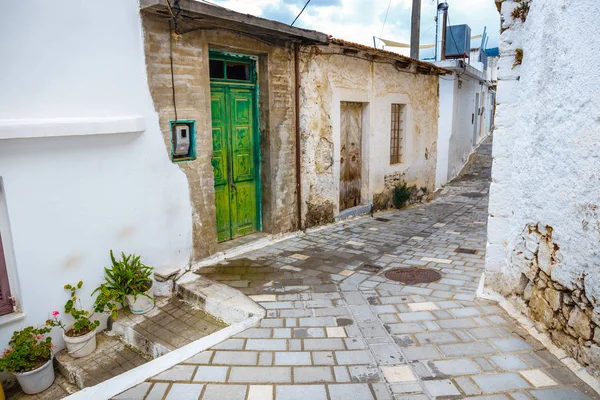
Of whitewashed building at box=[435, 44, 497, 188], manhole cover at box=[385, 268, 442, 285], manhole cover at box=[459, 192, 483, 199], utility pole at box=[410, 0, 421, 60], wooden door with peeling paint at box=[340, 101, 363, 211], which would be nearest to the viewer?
manhole cover at box=[385, 268, 442, 285]

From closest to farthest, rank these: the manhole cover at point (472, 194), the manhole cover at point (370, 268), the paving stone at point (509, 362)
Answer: the paving stone at point (509, 362) < the manhole cover at point (370, 268) < the manhole cover at point (472, 194)

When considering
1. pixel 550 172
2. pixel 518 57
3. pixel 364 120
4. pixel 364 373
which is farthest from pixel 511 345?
pixel 364 120

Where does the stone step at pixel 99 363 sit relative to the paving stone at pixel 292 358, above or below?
below

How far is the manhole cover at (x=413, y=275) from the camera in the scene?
525 centimetres

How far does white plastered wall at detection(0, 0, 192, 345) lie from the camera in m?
3.85

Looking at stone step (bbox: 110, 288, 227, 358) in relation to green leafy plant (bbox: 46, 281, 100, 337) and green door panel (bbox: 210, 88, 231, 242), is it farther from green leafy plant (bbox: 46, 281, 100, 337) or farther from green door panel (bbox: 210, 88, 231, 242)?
green door panel (bbox: 210, 88, 231, 242)

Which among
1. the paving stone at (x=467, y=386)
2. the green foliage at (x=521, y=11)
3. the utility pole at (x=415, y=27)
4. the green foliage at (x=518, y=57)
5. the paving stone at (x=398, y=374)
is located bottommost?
the paving stone at (x=467, y=386)

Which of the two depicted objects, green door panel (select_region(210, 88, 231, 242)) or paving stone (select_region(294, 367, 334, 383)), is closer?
paving stone (select_region(294, 367, 334, 383))

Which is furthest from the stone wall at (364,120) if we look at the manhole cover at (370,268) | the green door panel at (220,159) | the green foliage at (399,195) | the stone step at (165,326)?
the stone step at (165,326)

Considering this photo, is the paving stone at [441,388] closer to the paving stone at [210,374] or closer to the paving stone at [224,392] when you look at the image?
the paving stone at [224,392]

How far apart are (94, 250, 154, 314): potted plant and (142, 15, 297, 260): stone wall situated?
980 millimetres

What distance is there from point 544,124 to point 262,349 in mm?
3243

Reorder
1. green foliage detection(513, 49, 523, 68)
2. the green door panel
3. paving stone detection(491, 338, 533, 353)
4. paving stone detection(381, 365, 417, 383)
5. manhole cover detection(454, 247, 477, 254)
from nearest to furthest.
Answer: paving stone detection(381, 365, 417, 383), paving stone detection(491, 338, 533, 353), green foliage detection(513, 49, 523, 68), the green door panel, manhole cover detection(454, 247, 477, 254)

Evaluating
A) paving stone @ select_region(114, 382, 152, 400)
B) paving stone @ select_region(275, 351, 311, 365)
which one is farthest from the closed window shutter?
paving stone @ select_region(275, 351, 311, 365)
